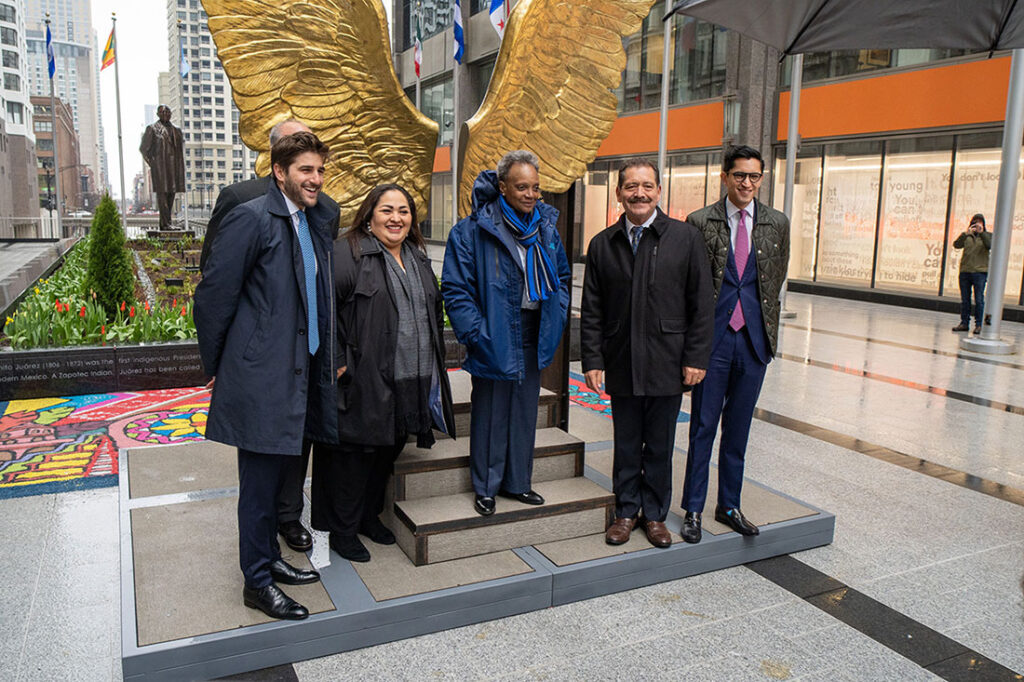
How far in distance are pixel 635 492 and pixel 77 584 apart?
253cm

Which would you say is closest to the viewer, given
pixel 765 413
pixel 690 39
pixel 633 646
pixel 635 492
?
pixel 633 646

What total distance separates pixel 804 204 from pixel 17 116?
47.2 meters

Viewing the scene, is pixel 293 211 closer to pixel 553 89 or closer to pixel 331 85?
pixel 331 85

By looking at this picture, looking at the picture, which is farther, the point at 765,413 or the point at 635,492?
the point at 765,413

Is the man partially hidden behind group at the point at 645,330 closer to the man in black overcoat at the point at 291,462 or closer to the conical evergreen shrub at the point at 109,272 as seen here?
the man in black overcoat at the point at 291,462

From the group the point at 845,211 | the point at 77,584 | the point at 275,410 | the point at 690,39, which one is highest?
the point at 690,39

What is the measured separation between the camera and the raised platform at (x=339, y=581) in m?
2.73

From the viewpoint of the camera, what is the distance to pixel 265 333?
270cm

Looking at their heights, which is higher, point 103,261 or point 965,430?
point 103,261

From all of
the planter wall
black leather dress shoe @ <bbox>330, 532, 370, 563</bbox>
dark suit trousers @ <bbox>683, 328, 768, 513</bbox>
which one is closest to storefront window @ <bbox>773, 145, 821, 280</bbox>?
the planter wall

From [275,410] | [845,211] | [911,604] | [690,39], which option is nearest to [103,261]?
[275,410]

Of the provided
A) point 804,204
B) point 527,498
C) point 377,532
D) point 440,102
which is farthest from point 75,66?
point 527,498

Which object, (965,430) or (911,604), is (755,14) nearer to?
(911,604)

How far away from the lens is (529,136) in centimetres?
504
